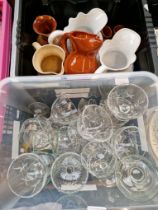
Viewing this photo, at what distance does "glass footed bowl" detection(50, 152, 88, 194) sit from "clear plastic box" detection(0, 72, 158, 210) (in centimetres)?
3

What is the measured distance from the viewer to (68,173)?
2.20 feet

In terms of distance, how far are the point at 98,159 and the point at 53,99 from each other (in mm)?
221

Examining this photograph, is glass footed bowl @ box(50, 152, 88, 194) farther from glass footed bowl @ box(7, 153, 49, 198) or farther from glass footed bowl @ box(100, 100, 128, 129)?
glass footed bowl @ box(100, 100, 128, 129)

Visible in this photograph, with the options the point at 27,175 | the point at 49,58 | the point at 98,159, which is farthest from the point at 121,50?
the point at 27,175

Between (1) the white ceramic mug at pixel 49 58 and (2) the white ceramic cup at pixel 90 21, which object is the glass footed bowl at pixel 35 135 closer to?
(1) the white ceramic mug at pixel 49 58

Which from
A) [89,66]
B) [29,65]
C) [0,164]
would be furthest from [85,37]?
[0,164]

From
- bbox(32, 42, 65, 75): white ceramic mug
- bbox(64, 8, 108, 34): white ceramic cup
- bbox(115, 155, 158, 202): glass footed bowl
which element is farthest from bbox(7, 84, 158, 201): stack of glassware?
bbox(64, 8, 108, 34): white ceramic cup

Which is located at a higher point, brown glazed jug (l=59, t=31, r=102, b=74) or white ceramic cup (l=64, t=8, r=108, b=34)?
white ceramic cup (l=64, t=8, r=108, b=34)

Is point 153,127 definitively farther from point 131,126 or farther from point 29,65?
point 29,65

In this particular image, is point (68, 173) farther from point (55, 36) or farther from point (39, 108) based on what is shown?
point (55, 36)

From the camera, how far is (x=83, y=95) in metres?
0.75

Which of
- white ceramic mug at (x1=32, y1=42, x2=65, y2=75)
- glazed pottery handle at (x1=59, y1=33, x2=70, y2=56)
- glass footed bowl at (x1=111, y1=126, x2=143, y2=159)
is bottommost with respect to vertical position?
glass footed bowl at (x1=111, y1=126, x2=143, y2=159)

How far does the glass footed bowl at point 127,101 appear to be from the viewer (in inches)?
27.6

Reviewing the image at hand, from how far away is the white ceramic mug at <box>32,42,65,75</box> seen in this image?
30.5 inches
